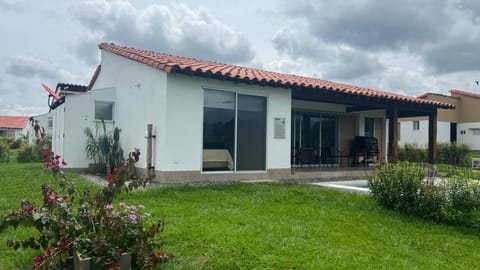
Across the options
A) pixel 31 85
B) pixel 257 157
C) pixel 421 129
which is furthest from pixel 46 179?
pixel 421 129

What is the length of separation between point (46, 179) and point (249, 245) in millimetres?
7911

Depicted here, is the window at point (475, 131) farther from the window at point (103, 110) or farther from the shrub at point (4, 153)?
the shrub at point (4, 153)

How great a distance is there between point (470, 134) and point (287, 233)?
36.1m

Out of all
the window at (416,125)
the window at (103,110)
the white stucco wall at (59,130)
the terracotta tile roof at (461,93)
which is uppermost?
the terracotta tile roof at (461,93)

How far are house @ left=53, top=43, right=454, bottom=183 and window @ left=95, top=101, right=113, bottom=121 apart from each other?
33mm

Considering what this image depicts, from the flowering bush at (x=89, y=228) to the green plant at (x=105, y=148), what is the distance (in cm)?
788

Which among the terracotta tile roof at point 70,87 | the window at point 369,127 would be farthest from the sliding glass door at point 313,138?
the terracotta tile roof at point 70,87

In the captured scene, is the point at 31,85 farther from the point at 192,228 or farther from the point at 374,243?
the point at 374,243

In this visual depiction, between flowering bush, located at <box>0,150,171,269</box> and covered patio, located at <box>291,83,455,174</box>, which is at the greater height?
covered patio, located at <box>291,83,455,174</box>

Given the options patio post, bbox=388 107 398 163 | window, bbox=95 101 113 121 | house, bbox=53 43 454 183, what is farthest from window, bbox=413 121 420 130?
window, bbox=95 101 113 121

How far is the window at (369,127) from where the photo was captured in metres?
18.0

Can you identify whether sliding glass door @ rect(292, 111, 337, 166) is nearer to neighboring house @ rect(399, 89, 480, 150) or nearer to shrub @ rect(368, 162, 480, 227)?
shrub @ rect(368, 162, 480, 227)

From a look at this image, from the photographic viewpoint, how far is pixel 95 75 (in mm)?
16156

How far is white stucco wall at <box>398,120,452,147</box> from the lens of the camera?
3428 cm
